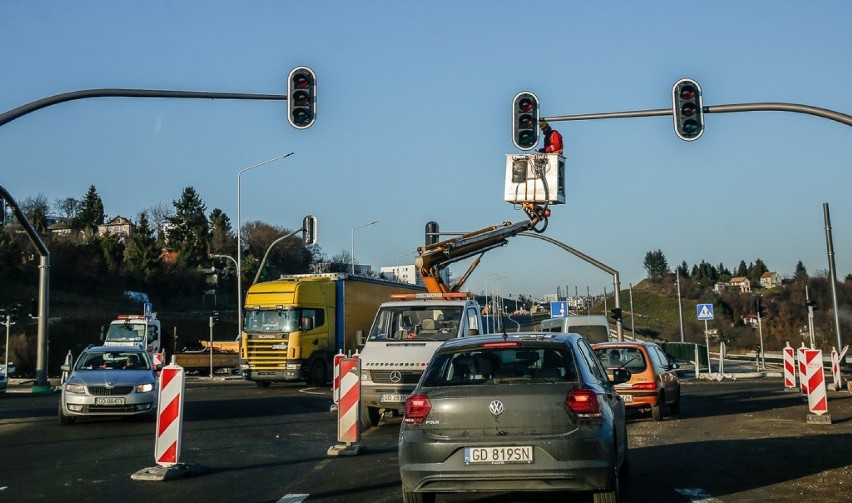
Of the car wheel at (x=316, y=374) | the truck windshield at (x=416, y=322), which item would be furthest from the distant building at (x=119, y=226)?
the truck windshield at (x=416, y=322)

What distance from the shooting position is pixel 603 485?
24.6 feet

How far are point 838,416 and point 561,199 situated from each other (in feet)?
32.3

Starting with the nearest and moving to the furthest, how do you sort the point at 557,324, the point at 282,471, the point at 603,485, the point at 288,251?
the point at 603,485 → the point at 282,471 → the point at 557,324 → the point at 288,251

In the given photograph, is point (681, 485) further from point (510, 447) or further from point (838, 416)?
point (838, 416)

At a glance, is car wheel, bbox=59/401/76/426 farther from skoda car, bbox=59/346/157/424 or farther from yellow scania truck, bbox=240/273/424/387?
yellow scania truck, bbox=240/273/424/387

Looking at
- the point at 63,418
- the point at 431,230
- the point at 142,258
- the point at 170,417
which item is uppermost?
the point at 142,258

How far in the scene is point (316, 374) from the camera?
103 feet

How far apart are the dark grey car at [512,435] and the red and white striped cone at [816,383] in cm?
1028

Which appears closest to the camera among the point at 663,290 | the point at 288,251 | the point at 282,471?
the point at 282,471

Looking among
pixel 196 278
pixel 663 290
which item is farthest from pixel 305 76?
pixel 663 290

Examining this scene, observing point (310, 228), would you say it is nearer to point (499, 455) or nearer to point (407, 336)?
point (407, 336)

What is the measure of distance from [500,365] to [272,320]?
77.0ft

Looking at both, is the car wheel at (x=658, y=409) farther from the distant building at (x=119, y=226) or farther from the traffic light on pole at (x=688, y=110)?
the distant building at (x=119, y=226)

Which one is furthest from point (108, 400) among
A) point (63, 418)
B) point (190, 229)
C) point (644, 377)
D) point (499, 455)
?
point (190, 229)
